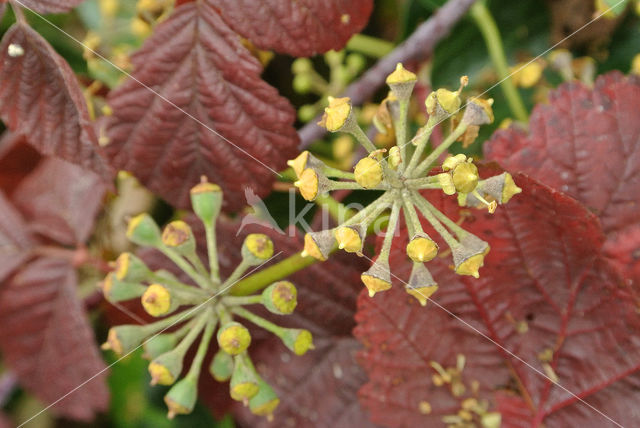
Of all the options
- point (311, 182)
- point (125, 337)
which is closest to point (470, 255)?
point (311, 182)

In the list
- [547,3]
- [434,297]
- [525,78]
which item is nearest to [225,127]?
[434,297]

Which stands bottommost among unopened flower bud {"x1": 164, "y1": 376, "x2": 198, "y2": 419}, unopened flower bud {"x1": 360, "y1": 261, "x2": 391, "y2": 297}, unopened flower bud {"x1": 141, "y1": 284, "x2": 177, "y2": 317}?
unopened flower bud {"x1": 164, "y1": 376, "x2": 198, "y2": 419}

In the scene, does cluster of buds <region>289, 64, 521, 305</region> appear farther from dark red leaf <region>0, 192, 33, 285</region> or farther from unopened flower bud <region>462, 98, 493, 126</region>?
dark red leaf <region>0, 192, 33, 285</region>

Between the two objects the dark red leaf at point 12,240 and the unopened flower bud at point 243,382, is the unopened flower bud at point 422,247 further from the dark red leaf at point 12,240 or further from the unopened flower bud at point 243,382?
the dark red leaf at point 12,240

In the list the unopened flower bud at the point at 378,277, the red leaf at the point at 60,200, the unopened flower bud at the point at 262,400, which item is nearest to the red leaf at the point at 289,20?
the unopened flower bud at the point at 378,277

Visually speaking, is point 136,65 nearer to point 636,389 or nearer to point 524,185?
point 524,185

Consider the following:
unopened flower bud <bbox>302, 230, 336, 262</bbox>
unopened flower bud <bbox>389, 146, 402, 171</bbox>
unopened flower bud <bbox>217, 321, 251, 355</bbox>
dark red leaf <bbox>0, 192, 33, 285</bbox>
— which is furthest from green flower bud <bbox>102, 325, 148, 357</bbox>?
dark red leaf <bbox>0, 192, 33, 285</bbox>
